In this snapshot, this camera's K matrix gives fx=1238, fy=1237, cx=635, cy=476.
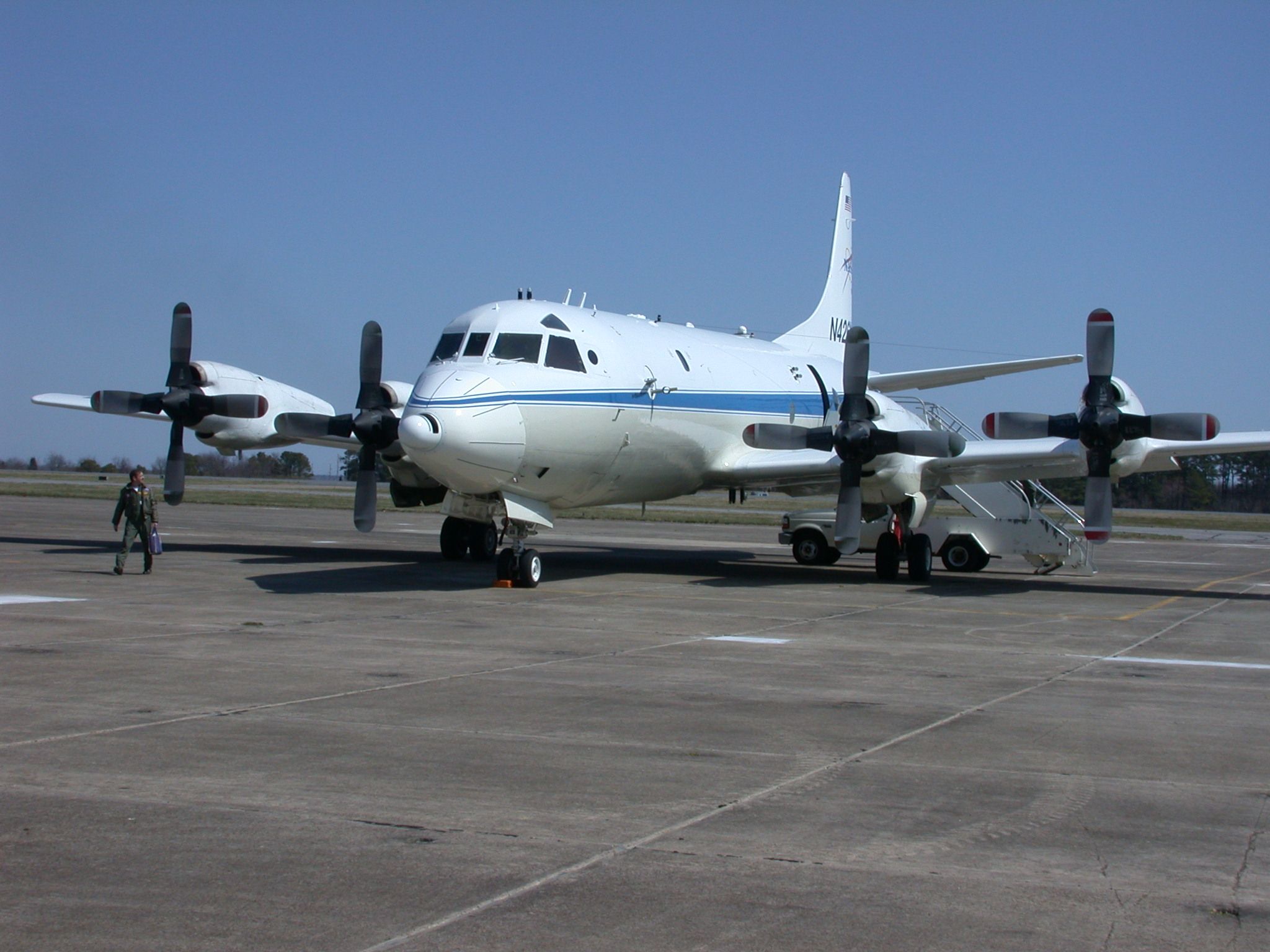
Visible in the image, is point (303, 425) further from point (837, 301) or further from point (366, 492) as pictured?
point (837, 301)

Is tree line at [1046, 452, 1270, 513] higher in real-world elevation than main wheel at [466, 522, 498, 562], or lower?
higher

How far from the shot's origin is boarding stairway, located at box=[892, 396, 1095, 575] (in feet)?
80.3

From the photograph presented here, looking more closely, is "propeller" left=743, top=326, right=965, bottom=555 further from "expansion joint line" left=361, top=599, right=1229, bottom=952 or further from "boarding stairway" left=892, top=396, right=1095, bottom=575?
"expansion joint line" left=361, top=599, right=1229, bottom=952

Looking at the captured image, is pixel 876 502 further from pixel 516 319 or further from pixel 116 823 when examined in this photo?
pixel 116 823

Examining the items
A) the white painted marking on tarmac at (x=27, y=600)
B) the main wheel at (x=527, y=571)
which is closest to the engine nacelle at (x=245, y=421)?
the main wheel at (x=527, y=571)

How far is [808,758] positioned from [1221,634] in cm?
949

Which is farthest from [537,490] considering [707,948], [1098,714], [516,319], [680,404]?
[707,948]

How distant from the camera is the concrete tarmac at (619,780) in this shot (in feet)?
15.7

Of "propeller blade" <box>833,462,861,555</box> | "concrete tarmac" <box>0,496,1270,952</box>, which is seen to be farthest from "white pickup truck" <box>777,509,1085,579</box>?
"concrete tarmac" <box>0,496,1270,952</box>

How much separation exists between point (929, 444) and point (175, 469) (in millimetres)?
13694

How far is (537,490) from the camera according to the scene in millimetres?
18500

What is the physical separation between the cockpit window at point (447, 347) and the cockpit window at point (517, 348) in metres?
0.58

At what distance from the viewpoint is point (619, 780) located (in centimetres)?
693

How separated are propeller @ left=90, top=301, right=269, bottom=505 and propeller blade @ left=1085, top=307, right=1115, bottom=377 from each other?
14.6 metres
